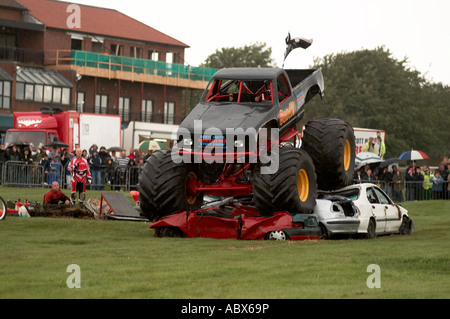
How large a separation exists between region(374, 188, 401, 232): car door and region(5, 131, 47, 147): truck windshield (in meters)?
22.3

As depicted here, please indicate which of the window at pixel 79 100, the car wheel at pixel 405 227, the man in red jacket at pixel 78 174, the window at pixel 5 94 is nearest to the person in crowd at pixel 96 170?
the man in red jacket at pixel 78 174

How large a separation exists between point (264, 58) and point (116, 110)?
39898mm

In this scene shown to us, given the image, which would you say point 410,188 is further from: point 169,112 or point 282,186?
point 169,112

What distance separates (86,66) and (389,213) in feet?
154

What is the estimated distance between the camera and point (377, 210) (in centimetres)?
1986

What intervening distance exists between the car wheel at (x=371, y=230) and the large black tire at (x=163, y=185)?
419cm

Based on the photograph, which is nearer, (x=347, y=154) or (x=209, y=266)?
(x=209, y=266)

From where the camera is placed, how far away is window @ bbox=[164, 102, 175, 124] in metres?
73.8

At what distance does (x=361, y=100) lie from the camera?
287ft

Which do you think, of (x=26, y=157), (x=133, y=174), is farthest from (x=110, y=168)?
(x=26, y=157)

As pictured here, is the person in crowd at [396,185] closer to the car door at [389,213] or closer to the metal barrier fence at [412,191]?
the metal barrier fence at [412,191]

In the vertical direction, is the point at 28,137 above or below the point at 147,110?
below

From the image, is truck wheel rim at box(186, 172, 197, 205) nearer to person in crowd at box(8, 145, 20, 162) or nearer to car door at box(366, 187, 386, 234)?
car door at box(366, 187, 386, 234)
